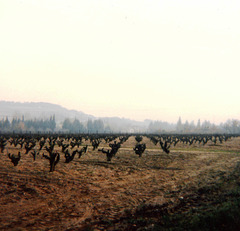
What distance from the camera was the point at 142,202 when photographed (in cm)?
638

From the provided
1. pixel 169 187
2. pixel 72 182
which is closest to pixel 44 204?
pixel 72 182

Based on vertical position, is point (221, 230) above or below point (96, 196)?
above

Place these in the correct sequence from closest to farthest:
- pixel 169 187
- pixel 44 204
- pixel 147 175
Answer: pixel 44 204
pixel 169 187
pixel 147 175

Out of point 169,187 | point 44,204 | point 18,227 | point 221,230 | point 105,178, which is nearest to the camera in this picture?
point 221,230

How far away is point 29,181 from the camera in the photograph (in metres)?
8.34

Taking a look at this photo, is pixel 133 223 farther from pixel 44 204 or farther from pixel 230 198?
pixel 230 198

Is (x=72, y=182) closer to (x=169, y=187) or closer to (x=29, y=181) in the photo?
(x=29, y=181)

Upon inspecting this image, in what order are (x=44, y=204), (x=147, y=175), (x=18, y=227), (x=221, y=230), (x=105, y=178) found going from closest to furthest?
(x=221, y=230) < (x=18, y=227) < (x=44, y=204) < (x=105, y=178) < (x=147, y=175)

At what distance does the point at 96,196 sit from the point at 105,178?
274cm

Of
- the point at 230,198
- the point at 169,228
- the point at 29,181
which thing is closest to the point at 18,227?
the point at 169,228

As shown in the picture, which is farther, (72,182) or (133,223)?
(72,182)

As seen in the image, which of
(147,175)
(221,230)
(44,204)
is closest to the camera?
(221,230)

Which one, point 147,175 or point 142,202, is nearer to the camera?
point 142,202

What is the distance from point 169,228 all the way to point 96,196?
328 cm
